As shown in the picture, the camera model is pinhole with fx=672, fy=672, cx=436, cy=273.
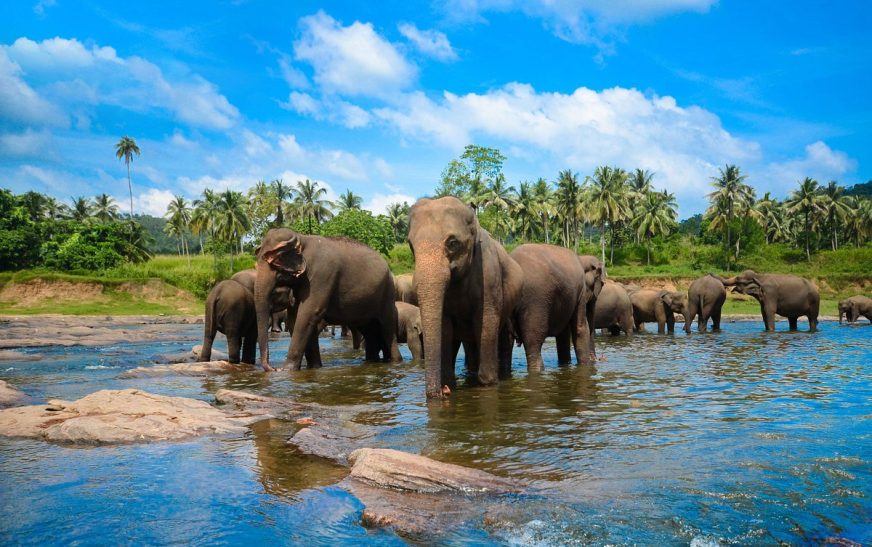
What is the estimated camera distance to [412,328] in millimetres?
15648

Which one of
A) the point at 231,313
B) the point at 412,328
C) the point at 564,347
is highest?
the point at 231,313

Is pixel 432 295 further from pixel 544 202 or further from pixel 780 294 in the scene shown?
pixel 544 202

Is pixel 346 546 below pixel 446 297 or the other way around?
below

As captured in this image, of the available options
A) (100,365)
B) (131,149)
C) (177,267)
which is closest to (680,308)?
(100,365)

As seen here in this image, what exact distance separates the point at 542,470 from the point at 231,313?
10.4 metres

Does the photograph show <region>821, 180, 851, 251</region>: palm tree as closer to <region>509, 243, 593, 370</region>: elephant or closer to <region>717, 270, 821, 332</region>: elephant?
<region>717, 270, 821, 332</region>: elephant

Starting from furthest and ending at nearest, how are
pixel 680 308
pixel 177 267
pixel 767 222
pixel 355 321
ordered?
pixel 767 222
pixel 177 267
pixel 680 308
pixel 355 321

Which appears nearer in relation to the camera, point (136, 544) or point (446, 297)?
point (136, 544)

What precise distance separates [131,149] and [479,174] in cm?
5337

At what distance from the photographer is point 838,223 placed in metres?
94.6

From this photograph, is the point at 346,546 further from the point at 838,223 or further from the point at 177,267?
the point at 838,223

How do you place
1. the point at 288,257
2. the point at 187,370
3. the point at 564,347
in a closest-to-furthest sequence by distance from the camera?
the point at 288,257
the point at 187,370
the point at 564,347

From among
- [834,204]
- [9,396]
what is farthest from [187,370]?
[834,204]

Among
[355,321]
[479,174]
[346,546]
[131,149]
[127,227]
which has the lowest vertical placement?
[346,546]
